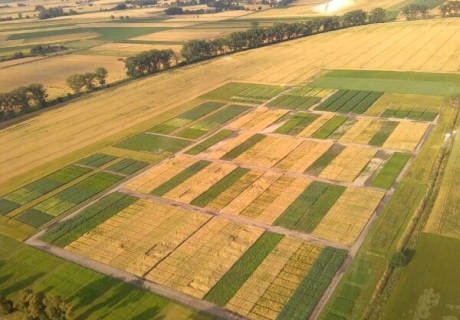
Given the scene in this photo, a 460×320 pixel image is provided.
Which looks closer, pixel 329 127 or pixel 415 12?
pixel 329 127

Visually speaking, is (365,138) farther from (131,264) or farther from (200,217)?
(131,264)

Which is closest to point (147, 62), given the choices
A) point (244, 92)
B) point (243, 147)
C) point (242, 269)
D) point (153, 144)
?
point (244, 92)

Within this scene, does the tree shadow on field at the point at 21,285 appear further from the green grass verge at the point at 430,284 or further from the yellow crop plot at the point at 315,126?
the yellow crop plot at the point at 315,126

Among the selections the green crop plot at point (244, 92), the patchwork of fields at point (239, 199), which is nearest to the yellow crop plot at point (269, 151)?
the patchwork of fields at point (239, 199)

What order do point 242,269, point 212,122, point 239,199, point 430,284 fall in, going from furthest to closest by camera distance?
point 212,122, point 239,199, point 242,269, point 430,284

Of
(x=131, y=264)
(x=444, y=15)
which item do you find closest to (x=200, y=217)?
(x=131, y=264)

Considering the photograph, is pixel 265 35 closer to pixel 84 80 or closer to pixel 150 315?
pixel 84 80
